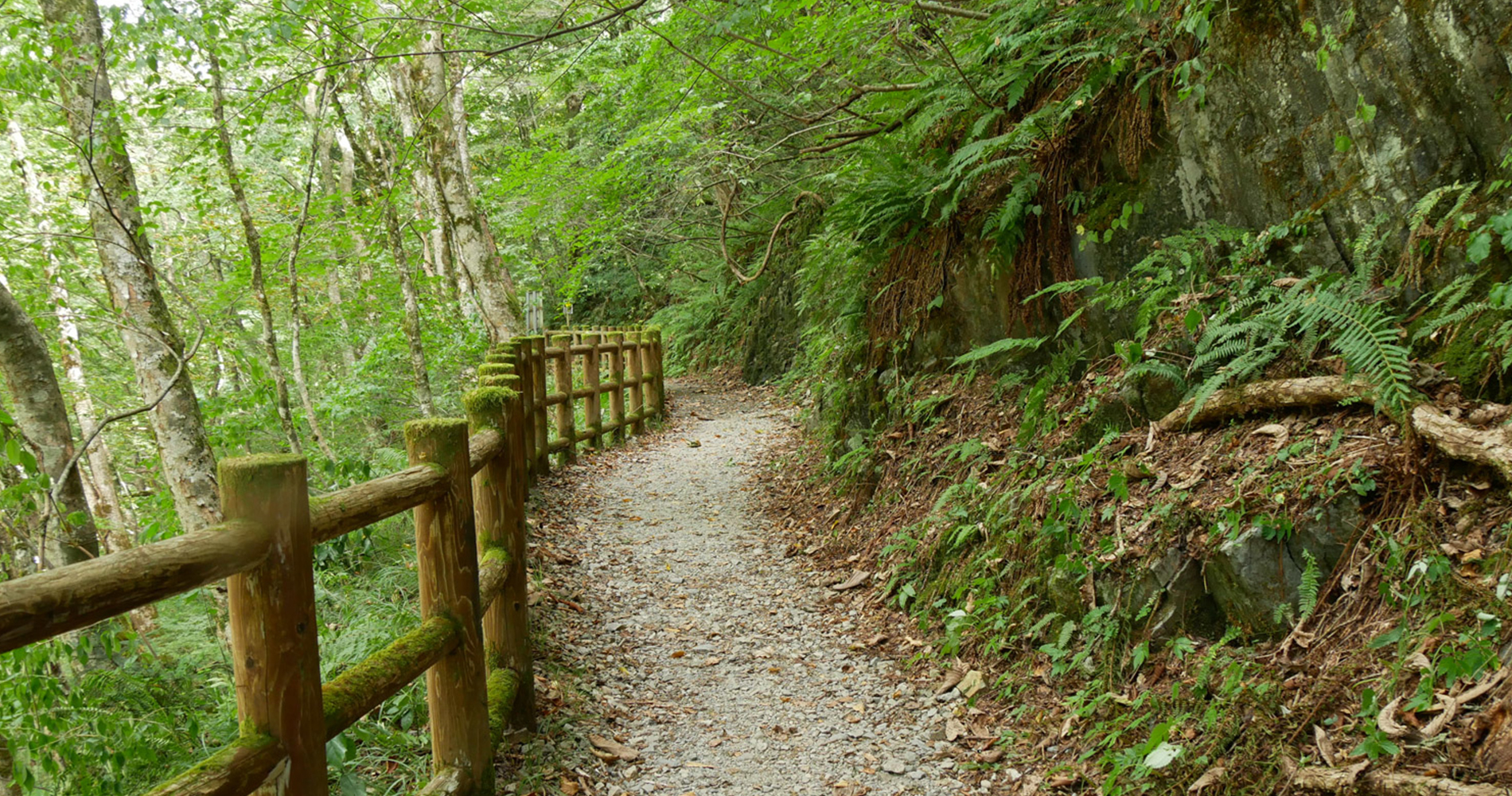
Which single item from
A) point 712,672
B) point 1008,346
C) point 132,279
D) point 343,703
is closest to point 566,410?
point 132,279

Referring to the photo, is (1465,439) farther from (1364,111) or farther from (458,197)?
(458,197)

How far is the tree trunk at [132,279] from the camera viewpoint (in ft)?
18.5

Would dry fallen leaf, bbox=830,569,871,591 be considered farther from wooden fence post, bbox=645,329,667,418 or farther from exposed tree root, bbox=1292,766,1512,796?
wooden fence post, bbox=645,329,667,418

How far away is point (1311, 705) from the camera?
2.81 metres

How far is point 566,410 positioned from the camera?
10102mm

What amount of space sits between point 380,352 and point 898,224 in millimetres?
7816

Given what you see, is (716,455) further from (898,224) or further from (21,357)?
(21,357)

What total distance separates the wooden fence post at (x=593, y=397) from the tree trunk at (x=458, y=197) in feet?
3.89

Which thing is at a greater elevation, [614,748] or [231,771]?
[231,771]

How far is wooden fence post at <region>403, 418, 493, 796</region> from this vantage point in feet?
10.2

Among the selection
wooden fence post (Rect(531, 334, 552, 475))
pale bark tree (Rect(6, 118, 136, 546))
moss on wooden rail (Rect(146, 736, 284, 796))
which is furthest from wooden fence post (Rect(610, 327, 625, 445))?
moss on wooden rail (Rect(146, 736, 284, 796))

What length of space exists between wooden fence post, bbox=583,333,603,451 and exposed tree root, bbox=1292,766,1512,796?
9.50 metres

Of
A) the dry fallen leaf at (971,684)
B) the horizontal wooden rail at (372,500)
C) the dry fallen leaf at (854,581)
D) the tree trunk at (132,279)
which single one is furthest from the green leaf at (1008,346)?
the tree trunk at (132,279)

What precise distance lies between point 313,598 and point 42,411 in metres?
4.33
